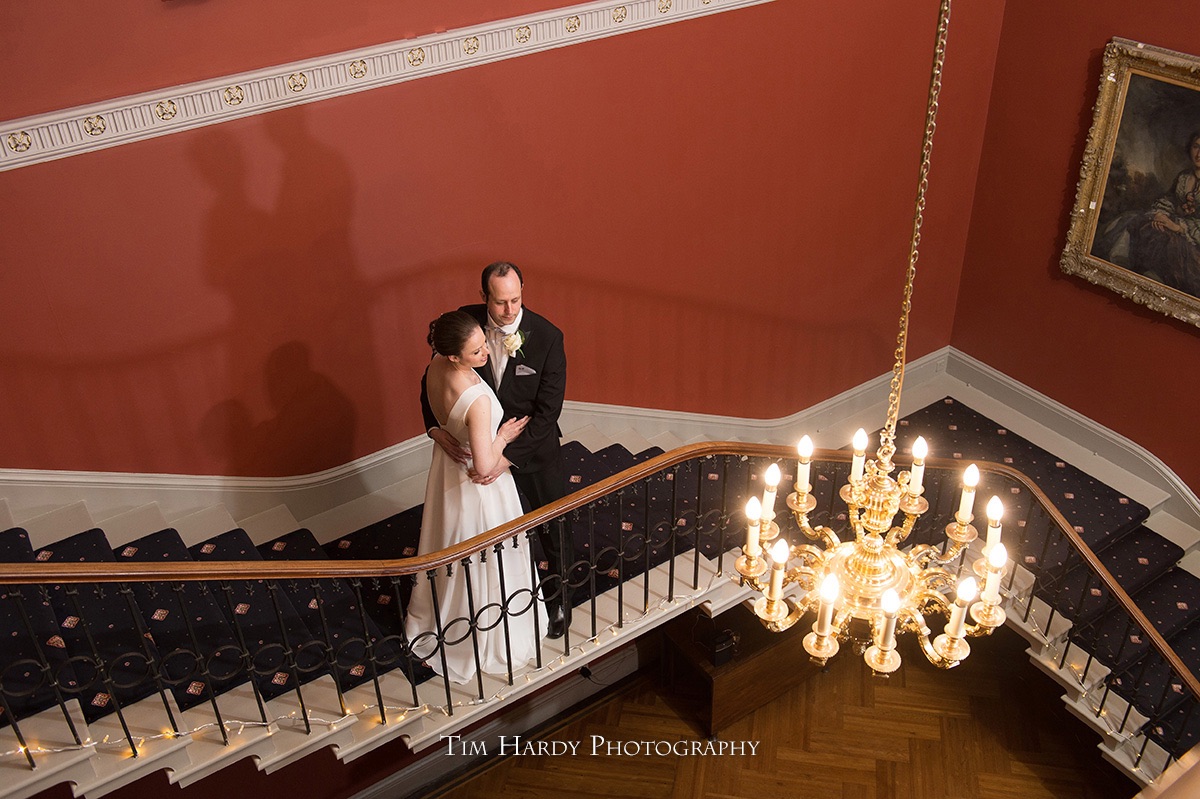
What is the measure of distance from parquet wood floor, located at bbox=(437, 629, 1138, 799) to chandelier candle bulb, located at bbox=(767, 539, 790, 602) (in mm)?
3293

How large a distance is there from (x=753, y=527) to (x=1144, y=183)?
481 centimetres

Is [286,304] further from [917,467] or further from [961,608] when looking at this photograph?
[961,608]

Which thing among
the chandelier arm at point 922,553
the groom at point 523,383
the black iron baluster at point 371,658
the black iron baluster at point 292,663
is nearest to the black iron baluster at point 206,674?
the black iron baluster at point 292,663

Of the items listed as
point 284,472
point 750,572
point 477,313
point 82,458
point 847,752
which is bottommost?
point 847,752

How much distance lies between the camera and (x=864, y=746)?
6285mm

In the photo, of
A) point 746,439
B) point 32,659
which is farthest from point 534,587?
point 746,439

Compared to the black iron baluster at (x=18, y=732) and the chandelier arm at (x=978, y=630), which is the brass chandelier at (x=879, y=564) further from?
the black iron baluster at (x=18, y=732)

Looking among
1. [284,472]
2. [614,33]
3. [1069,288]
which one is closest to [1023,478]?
[1069,288]

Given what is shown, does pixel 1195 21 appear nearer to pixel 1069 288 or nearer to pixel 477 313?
pixel 1069 288

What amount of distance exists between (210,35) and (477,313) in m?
1.70

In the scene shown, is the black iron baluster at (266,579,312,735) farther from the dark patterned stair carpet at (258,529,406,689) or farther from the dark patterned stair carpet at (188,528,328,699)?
the dark patterned stair carpet at (258,529,406,689)

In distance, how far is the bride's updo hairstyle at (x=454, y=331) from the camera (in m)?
4.00

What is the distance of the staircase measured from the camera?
4039 mm

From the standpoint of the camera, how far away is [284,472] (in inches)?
227
